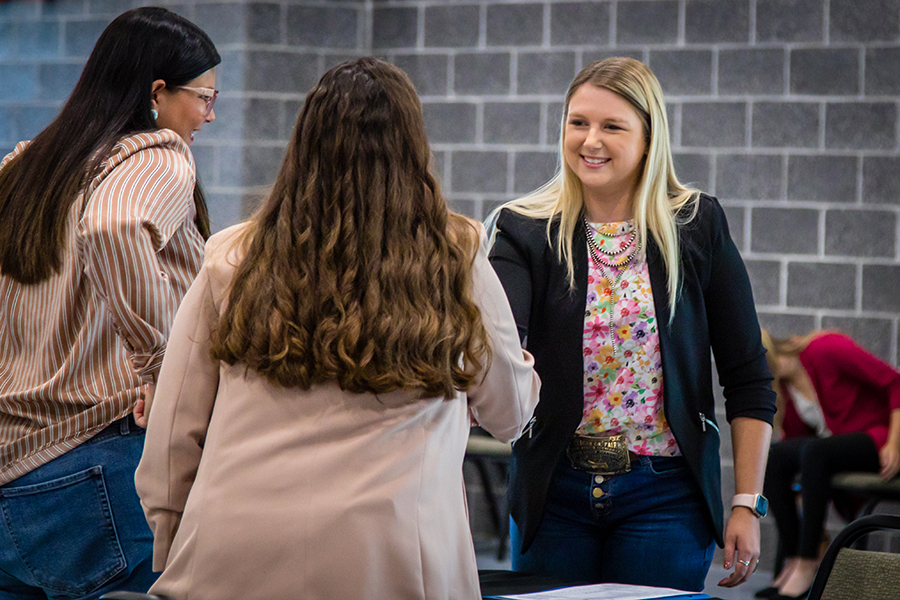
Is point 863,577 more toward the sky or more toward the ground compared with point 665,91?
more toward the ground

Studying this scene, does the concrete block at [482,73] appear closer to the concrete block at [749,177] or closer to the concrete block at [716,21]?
the concrete block at [716,21]

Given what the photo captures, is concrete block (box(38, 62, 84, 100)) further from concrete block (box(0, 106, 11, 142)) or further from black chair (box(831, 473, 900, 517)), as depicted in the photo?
black chair (box(831, 473, 900, 517))

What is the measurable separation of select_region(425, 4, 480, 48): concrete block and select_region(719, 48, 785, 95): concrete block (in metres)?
1.14

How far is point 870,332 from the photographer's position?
14.4 feet

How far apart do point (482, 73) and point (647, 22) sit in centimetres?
78

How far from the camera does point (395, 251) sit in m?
1.35

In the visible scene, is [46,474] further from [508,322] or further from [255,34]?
[255,34]

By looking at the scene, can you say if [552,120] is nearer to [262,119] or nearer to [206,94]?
[262,119]

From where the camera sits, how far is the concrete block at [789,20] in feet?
14.4

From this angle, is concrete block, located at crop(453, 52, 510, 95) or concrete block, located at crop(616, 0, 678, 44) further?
concrete block, located at crop(453, 52, 510, 95)

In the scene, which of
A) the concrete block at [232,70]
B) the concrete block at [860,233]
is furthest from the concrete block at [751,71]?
the concrete block at [232,70]

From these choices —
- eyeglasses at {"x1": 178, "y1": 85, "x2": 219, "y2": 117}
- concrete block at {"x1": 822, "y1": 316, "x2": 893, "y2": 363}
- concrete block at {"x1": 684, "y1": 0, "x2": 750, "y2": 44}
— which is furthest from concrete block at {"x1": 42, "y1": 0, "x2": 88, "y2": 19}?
concrete block at {"x1": 822, "y1": 316, "x2": 893, "y2": 363}

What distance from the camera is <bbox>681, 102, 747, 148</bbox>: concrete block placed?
452 centimetres

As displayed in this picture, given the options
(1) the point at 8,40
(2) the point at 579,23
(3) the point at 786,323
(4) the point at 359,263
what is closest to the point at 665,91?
(2) the point at 579,23
